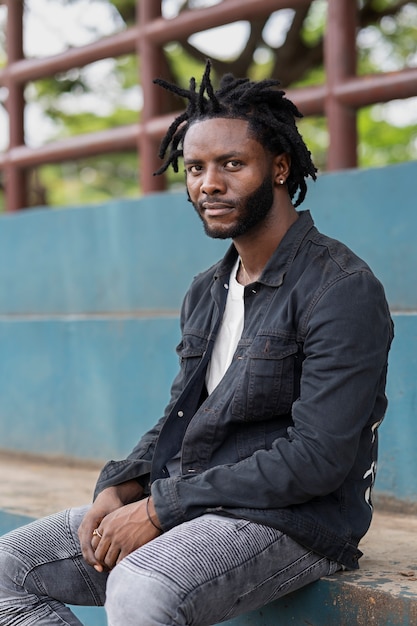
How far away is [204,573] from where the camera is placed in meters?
2.18

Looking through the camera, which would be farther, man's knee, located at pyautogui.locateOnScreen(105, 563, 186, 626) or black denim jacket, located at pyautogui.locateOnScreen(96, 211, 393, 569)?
black denim jacket, located at pyautogui.locateOnScreen(96, 211, 393, 569)

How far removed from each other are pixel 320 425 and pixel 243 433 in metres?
0.28

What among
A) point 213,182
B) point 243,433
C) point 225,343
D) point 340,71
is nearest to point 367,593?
point 243,433

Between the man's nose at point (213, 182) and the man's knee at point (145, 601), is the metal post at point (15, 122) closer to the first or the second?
the man's nose at point (213, 182)

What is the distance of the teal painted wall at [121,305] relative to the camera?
3809 millimetres

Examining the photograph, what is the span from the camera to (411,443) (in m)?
3.50

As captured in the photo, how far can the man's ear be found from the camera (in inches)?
107

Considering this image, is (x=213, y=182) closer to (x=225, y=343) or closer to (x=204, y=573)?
(x=225, y=343)

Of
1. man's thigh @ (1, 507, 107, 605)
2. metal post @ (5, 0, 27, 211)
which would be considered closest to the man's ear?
man's thigh @ (1, 507, 107, 605)

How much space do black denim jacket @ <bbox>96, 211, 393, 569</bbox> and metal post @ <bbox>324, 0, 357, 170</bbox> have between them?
1.76 metres

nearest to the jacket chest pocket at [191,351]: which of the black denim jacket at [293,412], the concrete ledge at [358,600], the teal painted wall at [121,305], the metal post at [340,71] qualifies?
the black denim jacket at [293,412]

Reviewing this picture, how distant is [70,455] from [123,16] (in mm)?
4411

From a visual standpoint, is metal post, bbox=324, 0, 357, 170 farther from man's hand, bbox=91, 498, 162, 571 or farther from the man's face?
man's hand, bbox=91, 498, 162, 571

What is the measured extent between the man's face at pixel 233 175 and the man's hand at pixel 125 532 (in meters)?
0.80
